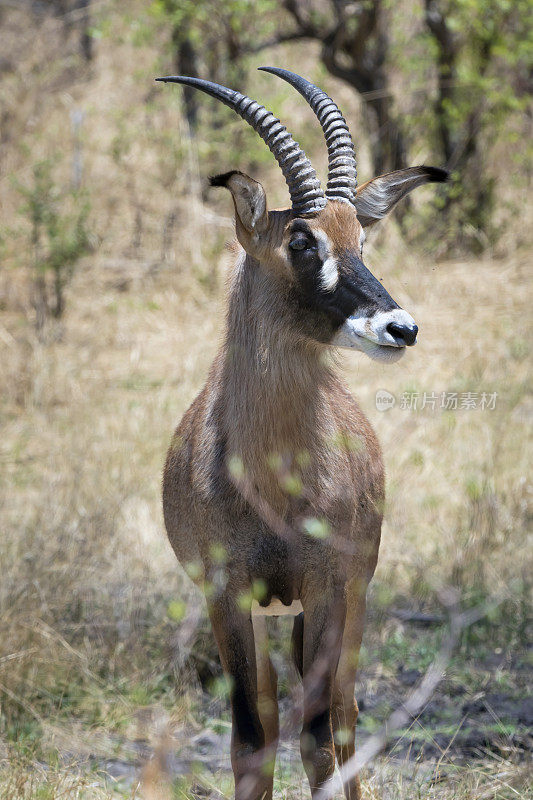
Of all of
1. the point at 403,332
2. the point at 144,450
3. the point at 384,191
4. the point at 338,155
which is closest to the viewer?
the point at 403,332

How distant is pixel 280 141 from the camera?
4.08 m

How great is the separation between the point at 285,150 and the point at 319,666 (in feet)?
6.68

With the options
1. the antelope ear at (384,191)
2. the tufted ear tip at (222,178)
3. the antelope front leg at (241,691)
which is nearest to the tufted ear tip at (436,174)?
the antelope ear at (384,191)

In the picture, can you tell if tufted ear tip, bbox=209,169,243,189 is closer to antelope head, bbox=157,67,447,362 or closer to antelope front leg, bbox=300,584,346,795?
antelope head, bbox=157,67,447,362

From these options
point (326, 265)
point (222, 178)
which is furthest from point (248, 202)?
point (326, 265)

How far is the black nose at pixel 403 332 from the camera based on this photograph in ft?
11.9

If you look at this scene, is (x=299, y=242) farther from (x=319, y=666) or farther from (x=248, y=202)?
(x=319, y=666)

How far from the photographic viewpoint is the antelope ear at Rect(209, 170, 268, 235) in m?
3.88

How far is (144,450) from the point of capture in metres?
8.21

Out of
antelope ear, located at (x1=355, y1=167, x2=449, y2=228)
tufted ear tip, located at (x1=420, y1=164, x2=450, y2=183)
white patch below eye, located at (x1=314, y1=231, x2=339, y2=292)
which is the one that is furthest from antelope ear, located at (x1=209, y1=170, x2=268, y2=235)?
tufted ear tip, located at (x1=420, y1=164, x2=450, y2=183)

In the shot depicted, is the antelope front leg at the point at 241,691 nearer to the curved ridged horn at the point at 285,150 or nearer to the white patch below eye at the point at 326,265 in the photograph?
the white patch below eye at the point at 326,265

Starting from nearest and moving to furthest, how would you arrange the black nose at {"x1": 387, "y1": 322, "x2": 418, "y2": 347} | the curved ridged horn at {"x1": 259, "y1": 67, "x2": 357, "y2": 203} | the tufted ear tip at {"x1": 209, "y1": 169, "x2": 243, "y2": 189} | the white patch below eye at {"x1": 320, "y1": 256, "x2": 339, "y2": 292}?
the black nose at {"x1": 387, "y1": 322, "x2": 418, "y2": 347} < the tufted ear tip at {"x1": 209, "y1": 169, "x2": 243, "y2": 189} < the white patch below eye at {"x1": 320, "y1": 256, "x2": 339, "y2": 292} < the curved ridged horn at {"x1": 259, "y1": 67, "x2": 357, "y2": 203}

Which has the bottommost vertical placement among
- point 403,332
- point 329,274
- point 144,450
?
point 144,450

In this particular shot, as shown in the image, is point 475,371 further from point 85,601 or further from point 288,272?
point 288,272
